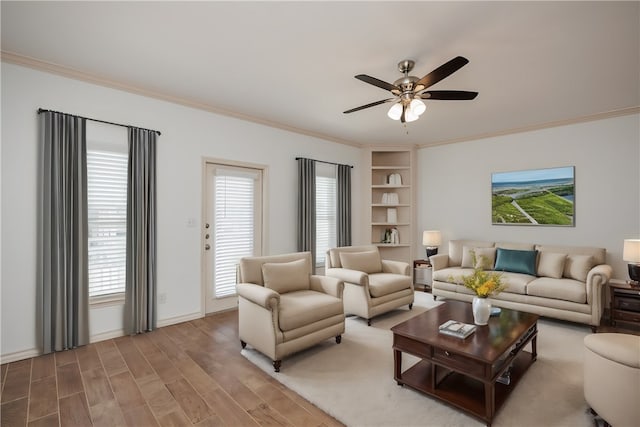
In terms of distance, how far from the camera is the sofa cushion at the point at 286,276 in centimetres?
331

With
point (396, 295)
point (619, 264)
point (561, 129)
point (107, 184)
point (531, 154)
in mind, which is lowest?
point (396, 295)

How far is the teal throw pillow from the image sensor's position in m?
4.45

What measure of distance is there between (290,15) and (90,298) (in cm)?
339

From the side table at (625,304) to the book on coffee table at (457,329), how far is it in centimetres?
260

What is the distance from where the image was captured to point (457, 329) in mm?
2477

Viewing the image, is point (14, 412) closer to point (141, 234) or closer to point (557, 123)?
point (141, 234)

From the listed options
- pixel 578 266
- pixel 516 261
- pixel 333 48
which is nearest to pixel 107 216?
pixel 333 48

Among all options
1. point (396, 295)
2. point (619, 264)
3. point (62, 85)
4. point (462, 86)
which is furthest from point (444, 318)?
point (62, 85)

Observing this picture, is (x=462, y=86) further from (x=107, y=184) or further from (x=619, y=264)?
(x=107, y=184)

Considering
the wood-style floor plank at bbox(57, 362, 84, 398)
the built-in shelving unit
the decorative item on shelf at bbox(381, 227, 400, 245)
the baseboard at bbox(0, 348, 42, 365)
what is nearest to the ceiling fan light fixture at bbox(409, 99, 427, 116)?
the built-in shelving unit

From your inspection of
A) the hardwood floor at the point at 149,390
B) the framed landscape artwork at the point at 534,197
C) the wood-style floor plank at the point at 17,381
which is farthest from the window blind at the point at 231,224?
the framed landscape artwork at the point at 534,197

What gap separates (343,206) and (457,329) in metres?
3.70

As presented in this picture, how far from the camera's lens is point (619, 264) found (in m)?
4.30

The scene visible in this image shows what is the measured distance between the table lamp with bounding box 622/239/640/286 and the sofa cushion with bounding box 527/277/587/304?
0.52 m
